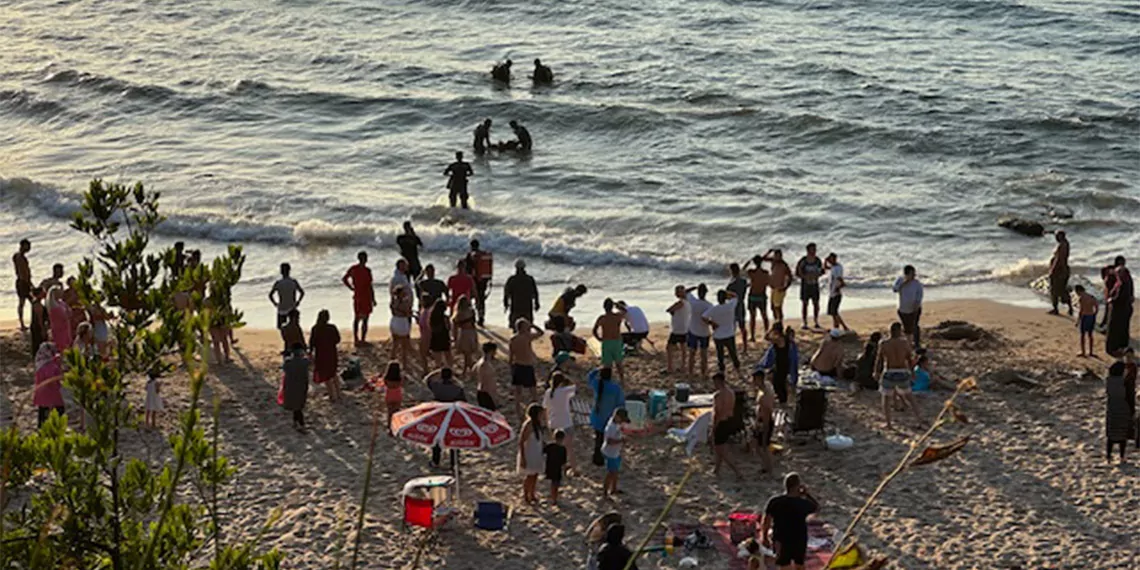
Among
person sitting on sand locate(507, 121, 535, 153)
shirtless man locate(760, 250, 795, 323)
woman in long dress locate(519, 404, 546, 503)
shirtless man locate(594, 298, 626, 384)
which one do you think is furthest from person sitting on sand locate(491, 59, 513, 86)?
woman in long dress locate(519, 404, 546, 503)

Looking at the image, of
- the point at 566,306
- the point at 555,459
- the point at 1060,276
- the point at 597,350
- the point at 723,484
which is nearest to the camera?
the point at 555,459

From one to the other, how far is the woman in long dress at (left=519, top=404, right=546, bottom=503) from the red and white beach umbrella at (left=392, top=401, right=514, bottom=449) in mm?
347

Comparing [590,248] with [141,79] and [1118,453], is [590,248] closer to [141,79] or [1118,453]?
[1118,453]

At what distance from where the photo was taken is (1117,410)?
14047 mm

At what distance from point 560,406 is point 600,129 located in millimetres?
21999

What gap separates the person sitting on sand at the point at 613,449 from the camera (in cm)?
1329

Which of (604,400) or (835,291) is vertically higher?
(835,291)

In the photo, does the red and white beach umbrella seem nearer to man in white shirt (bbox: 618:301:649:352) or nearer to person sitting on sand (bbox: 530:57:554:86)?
man in white shirt (bbox: 618:301:649:352)

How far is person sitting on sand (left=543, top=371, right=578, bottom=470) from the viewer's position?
13.8 metres

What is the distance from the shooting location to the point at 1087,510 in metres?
13.3

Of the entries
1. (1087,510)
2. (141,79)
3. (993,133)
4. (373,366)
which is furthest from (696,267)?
(141,79)

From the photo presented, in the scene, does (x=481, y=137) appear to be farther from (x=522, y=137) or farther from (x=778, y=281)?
(x=778, y=281)

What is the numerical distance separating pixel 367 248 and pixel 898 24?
2615cm

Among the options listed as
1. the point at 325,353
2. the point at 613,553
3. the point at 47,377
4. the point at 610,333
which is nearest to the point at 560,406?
the point at 610,333
